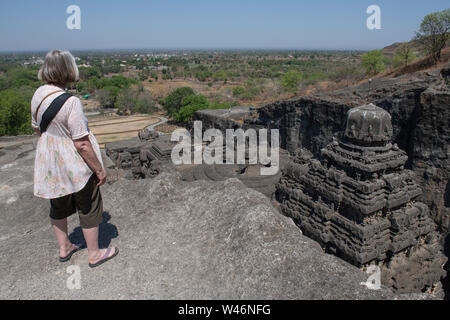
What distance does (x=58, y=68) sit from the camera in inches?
112

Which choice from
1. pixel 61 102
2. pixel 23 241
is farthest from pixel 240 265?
pixel 23 241

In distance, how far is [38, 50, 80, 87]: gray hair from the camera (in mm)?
2813

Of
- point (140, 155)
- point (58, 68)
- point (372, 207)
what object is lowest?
point (372, 207)

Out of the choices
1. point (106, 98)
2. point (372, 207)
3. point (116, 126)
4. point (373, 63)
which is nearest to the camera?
point (372, 207)

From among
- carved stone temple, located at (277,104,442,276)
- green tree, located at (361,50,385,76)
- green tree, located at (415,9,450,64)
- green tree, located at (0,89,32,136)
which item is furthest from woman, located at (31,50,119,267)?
green tree, located at (361,50,385,76)

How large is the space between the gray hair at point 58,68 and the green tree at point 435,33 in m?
21.9

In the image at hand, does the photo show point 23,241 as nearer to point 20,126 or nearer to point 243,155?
point 243,155

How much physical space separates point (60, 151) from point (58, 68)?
0.78m


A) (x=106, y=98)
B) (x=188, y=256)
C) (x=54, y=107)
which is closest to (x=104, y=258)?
(x=188, y=256)

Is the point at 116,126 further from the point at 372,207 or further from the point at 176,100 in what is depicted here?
the point at 372,207

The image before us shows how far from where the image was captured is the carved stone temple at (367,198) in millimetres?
6941

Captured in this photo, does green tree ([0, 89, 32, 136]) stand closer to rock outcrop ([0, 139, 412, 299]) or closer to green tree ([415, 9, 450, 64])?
rock outcrop ([0, 139, 412, 299])

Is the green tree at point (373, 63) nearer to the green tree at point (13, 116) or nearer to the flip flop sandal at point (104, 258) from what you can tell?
the flip flop sandal at point (104, 258)
